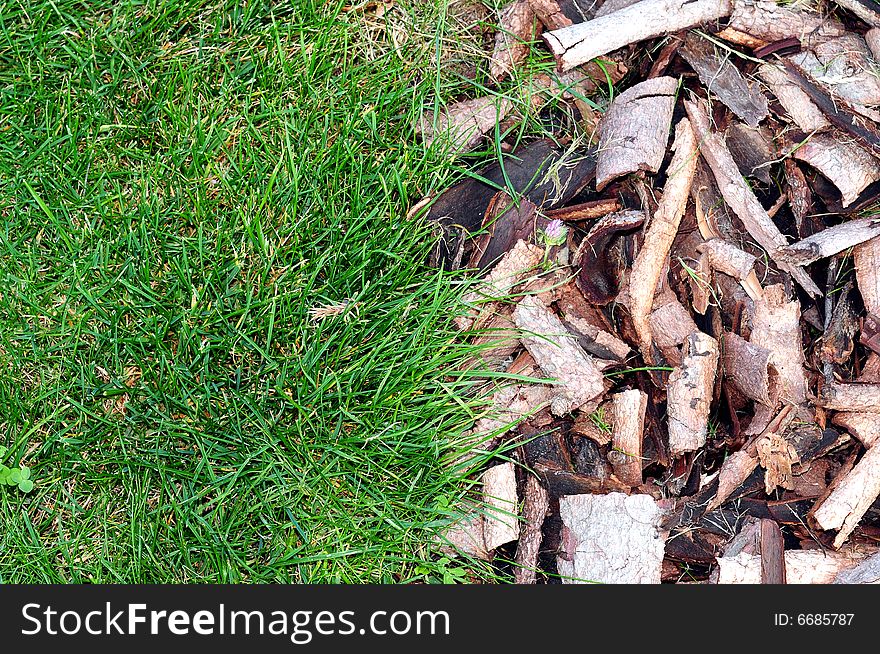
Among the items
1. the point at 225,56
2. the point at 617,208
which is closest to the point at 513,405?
the point at 617,208

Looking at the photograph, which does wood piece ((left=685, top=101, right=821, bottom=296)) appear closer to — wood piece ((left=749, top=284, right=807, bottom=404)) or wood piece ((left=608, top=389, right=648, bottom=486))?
wood piece ((left=749, top=284, right=807, bottom=404))

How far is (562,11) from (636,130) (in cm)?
63

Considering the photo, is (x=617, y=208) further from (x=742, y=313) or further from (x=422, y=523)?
(x=422, y=523)

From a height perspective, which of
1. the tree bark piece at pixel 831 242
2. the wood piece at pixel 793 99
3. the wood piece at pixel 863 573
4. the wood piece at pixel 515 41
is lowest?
the wood piece at pixel 863 573

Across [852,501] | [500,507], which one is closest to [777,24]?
[852,501]

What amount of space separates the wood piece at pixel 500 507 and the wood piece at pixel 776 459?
2.67 ft

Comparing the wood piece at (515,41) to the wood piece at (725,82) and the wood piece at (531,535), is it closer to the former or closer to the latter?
the wood piece at (725,82)

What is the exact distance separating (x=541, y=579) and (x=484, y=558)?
20 cm

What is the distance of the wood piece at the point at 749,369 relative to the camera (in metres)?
2.15

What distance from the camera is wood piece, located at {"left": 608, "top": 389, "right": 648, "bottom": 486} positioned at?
87.0 inches

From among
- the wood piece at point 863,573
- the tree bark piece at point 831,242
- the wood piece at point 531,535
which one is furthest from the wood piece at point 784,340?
the wood piece at point 531,535

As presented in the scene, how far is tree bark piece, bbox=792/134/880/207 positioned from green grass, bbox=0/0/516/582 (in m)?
1.30

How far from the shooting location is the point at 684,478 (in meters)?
2.23

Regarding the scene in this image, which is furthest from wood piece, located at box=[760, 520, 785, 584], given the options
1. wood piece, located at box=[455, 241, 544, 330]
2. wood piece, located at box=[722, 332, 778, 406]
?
wood piece, located at box=[455, 241, 544, 330]
